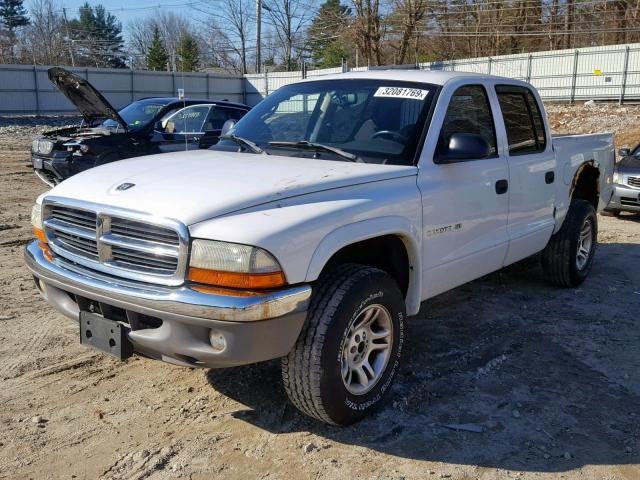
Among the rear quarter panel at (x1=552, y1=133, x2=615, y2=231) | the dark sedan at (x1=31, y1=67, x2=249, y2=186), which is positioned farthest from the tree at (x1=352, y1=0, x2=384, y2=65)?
the rear quarter panel at (x1=552, y1=133, x2=615, y2=231)

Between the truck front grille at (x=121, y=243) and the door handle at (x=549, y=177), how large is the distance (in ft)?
11.5

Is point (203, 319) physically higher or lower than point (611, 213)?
higher

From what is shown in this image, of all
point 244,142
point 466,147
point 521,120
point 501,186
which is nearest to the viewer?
point 466,147

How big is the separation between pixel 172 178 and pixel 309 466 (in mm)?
1684

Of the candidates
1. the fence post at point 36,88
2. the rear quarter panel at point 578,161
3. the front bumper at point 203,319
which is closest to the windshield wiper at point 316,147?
the front bumper at point 203,319

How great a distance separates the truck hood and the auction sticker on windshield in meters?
0.67

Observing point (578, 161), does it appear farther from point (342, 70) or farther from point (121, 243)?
point (342, 70)

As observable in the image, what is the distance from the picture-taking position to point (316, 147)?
13.5ft

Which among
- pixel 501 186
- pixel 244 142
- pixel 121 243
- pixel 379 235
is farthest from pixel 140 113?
pixel 379 235

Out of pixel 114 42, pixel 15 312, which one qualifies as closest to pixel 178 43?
pixel 114 42

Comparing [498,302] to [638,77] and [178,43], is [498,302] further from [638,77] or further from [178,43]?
[178,43]

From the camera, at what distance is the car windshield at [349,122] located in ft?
13.3

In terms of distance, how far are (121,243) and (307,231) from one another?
3.07ft

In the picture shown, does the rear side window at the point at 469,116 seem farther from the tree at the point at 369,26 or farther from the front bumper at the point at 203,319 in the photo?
the tree at the point at 369,26
